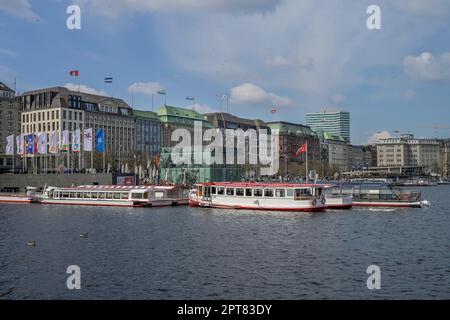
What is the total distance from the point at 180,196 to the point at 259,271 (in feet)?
237

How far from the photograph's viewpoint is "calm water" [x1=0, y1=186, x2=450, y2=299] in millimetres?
34250

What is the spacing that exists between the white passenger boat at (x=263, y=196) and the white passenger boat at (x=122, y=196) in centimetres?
845

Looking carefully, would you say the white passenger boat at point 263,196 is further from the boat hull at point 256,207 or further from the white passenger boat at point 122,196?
the white passenger boat at point 122,196

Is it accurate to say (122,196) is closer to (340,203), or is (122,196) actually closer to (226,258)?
(340,203)

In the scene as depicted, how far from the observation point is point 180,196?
11050cm

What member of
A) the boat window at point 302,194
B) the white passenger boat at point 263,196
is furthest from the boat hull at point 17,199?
the boat window at point 302,194

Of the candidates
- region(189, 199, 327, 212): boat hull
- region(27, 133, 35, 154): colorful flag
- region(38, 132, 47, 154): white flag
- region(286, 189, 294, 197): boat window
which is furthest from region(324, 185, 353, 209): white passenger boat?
region(27, 133, 35, 154): colorful flag

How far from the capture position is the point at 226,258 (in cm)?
4431

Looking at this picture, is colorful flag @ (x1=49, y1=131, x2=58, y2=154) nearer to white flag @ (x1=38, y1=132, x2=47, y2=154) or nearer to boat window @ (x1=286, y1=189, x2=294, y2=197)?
white flag @ (x1=38, y1=132, x2=47, y2=154)

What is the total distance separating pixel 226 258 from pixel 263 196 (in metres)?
47.9

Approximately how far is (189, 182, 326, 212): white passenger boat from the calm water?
46.1 feet
